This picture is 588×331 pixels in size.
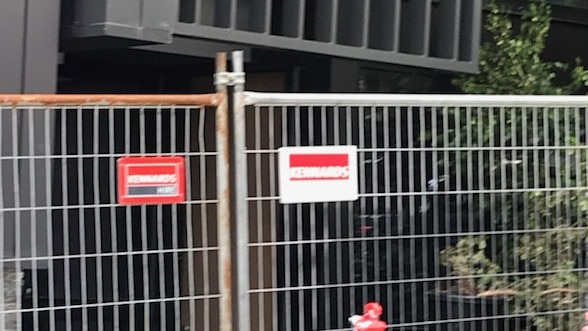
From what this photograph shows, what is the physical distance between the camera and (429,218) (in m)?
4.48

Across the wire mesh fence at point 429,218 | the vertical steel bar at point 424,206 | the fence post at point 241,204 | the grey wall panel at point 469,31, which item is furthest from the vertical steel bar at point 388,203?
the grey wall panel at point 469,31

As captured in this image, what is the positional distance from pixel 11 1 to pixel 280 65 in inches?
97.9

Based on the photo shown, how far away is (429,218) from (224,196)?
102cm

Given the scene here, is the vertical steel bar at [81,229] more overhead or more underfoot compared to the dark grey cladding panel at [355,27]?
more underfoot

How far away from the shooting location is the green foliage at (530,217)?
4594 mm

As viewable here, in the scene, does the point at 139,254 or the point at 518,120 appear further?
the point at 518,120

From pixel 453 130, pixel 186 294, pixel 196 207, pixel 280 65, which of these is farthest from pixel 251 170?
pixel 280 65

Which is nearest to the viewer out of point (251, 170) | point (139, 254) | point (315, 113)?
point (139, 254)

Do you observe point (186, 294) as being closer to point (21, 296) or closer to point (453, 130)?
point (21, 296)

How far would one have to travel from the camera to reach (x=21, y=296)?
14.2ft

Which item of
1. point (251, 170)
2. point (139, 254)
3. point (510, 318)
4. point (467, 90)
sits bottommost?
point (510, 318)

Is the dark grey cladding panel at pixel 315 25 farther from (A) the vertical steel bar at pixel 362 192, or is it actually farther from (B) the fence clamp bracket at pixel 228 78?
(A) the vertical steel bar at pixel 362 192

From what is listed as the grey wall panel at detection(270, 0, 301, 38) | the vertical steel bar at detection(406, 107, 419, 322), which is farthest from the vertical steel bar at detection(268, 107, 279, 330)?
the grey wall panel at detection(270, 0, 301, 38)

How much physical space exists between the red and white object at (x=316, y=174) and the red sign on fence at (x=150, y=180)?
0.45 metres
